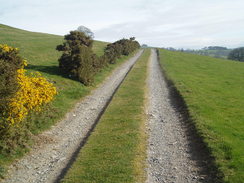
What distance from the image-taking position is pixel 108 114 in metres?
14.5

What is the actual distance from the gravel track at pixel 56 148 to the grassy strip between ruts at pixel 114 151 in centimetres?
68

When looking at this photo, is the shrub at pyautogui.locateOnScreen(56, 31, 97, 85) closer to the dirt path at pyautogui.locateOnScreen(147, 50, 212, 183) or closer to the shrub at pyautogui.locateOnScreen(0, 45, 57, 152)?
the dirt path at pyautogui.locateOnScreen(147, 50, 212, 183)

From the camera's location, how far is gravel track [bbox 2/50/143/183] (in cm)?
843

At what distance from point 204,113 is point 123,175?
8.03m

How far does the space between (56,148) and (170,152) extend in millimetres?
5048

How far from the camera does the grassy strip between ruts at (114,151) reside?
7.82 metres

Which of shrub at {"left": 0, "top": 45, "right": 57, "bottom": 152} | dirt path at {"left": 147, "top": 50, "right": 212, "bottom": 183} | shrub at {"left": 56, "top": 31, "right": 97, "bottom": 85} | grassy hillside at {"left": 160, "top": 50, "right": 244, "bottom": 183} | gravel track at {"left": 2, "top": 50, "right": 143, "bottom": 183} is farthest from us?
shrub at {"left": 56, "top": 31, "right": 97, "bottom": 85}

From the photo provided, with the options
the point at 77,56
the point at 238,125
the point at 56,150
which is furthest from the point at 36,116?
the point at 77,56

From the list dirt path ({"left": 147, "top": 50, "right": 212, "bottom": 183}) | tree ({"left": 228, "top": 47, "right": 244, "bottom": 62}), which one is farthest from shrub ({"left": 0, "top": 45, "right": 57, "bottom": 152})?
tree ({"left": 228, "top": 47, "right": 244, "bottom": 62})

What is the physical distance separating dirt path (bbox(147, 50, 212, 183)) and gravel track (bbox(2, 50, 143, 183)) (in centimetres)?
340

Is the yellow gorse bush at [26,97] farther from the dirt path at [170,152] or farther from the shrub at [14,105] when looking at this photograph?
the dirt path at [170,152]

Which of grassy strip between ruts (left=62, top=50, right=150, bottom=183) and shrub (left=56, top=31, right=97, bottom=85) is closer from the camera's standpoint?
grassy strip between ruts (left=62, top=50, right=150, bottom=183)

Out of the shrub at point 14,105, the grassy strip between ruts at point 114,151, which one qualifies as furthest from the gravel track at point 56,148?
the shrub at point 14,105

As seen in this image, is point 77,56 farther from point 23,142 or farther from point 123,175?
point 123,175
